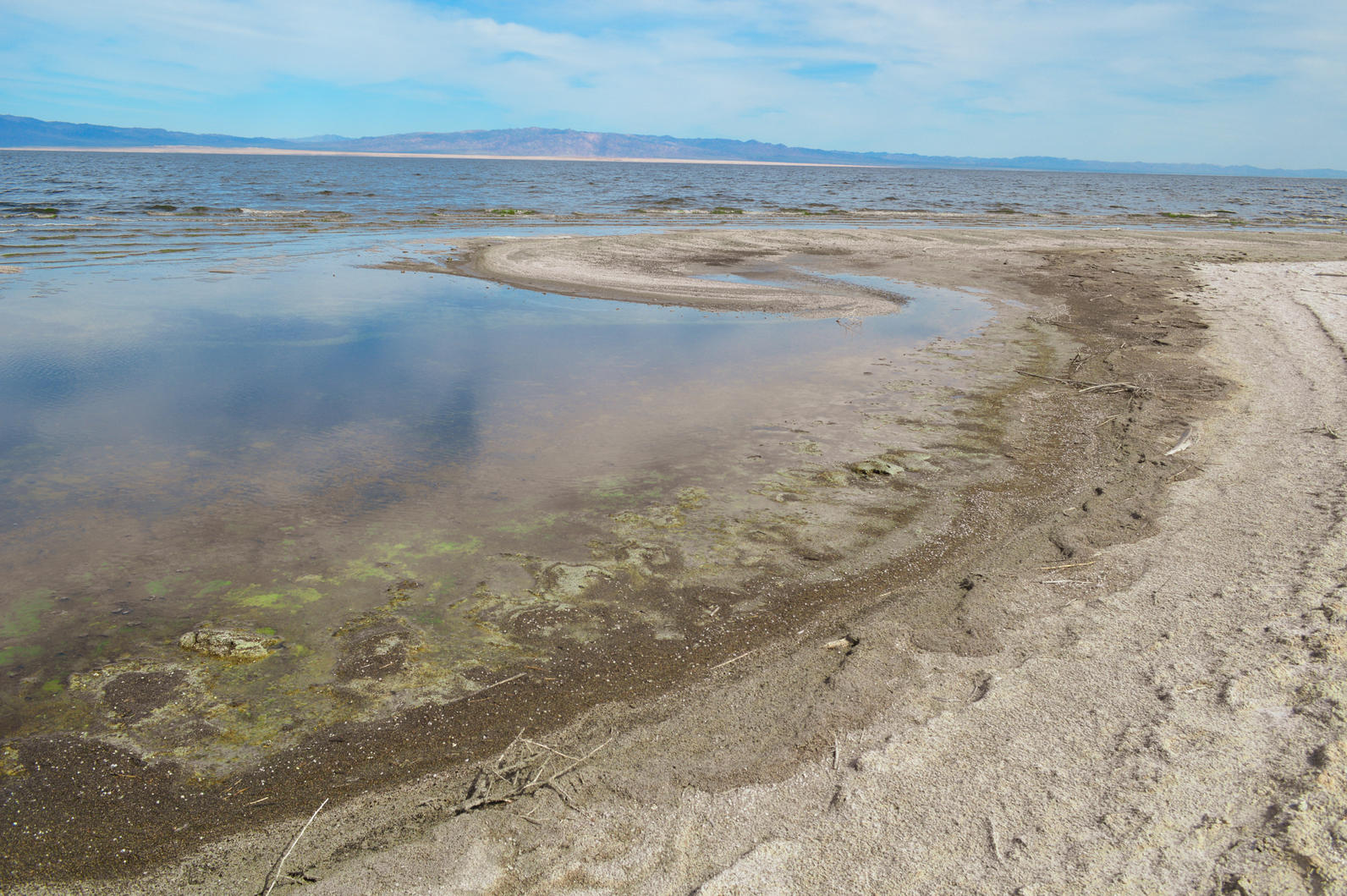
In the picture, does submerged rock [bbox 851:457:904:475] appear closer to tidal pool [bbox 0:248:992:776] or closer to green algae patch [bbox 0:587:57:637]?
tidal pool [bbox 0:248:992:776]

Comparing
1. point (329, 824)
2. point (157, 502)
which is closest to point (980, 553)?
point (329, 824)

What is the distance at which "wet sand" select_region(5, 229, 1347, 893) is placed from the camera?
Answer: 2.68 meters

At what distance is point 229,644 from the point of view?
4031 millimetres

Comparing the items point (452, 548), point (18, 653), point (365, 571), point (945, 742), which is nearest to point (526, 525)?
point (452, 548)

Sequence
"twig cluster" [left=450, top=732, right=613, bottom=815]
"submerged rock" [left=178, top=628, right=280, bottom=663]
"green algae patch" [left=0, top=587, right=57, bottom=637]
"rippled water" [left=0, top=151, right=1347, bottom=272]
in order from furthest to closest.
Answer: "rippled water" [left=0, top=151, right=1347, bottom=272] → "green algae patch" [left=0, top=587, right=57, bottom=637] → "submerged rock" [left=178, top=628, right=280, bottom=663] → "twig cluster" [left=450, top=732, right=613, bottom=815]

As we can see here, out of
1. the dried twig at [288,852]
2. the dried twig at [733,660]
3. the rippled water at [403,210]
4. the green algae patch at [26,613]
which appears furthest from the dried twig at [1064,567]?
the rippled water at [403,210]

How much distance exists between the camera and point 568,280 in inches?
658

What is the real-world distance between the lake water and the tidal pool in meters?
0.02

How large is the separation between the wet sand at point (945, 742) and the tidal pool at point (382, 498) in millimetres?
370

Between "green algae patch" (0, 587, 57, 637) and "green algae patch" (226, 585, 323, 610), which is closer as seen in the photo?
"green algae patch" (0, 587, 57, 637)

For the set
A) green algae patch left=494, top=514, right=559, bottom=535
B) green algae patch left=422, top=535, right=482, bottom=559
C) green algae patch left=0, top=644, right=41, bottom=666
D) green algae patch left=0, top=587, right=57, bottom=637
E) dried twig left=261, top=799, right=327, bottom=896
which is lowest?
dried twig left=261, top=799, right=327, bottom=896

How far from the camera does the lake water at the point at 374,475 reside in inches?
155

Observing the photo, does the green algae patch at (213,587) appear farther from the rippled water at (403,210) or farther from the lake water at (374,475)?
the rippled water at (403,210)

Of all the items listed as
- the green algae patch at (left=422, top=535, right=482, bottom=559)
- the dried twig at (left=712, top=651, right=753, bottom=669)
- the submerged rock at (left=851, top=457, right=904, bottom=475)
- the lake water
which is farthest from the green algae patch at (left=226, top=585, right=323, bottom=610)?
the submerged rock at (left=851, top=457, right=904, bottom=475)
